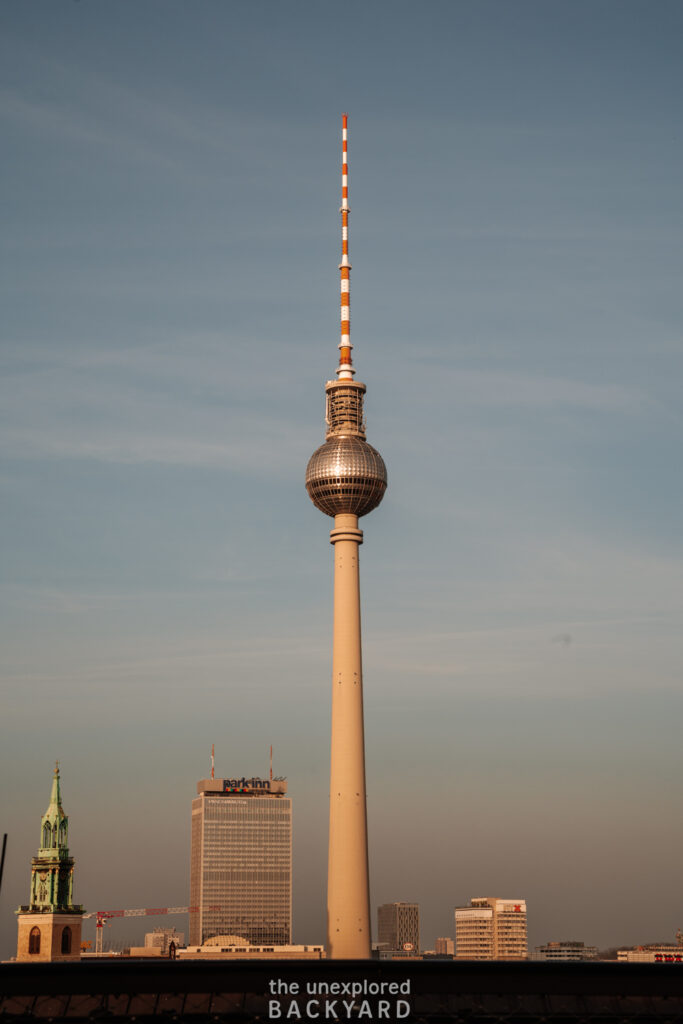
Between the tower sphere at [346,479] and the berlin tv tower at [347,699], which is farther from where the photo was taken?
the tower sphere at [346,479]

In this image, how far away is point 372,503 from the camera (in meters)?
198

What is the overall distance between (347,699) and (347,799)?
1412cm

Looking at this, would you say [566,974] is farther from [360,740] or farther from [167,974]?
[360,740]

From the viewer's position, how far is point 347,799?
179875 millimetres

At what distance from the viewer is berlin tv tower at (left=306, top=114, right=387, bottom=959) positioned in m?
178

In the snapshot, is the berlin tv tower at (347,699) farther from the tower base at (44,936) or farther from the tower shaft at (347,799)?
the tower base at (44,936)

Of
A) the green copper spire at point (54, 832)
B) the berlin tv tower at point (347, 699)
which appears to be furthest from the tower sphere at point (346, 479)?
the green copper spire at point (54, 832)

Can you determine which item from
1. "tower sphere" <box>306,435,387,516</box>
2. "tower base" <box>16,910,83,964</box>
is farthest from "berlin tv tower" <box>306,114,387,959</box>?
"tower base" <box>16,910,83,964</box>

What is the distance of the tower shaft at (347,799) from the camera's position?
178 metres

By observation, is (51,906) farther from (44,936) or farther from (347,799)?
(347,799)

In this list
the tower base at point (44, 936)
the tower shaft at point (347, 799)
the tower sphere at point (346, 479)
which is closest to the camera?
the tower shaft at point (347, 799)

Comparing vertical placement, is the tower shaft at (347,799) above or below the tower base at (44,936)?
above

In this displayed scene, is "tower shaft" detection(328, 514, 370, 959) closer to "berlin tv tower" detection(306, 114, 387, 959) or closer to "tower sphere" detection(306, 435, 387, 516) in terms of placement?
"berlin tv tower" detection(306, 114, 387, 959)


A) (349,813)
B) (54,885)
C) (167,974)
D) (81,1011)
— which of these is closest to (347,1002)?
(167,974)
